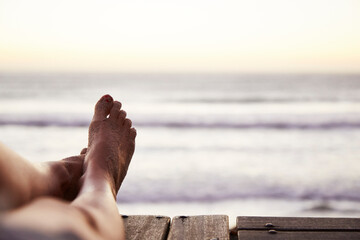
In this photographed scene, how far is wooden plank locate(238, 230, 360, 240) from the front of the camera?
1202 millimetres

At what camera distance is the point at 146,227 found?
1.34 m

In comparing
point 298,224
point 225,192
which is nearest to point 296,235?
point 298,224

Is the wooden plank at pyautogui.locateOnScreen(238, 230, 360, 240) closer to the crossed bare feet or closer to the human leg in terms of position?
the crossed bare feet

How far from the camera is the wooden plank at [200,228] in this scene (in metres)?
1.24

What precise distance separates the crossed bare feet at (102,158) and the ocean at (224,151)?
3.60ft

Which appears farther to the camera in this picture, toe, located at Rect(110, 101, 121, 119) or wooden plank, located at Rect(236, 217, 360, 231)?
toe, located at Rect(110, 101, 121, 119)

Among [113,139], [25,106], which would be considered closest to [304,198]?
[113,139]

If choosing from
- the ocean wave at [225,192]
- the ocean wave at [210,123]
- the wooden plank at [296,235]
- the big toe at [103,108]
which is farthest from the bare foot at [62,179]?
the ocean wave at [210,123]

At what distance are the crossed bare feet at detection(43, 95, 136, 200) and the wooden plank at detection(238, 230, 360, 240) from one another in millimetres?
434

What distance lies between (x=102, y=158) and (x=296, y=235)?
0.79 m

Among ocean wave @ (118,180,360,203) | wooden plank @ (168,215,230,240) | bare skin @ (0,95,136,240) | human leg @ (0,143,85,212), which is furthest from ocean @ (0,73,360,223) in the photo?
human leg @ (0,143,85,212)

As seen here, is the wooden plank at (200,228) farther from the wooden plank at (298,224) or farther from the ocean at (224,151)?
the ocean at (224,151)

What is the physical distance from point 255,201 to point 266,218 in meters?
2.19

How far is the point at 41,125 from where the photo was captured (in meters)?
8.76
